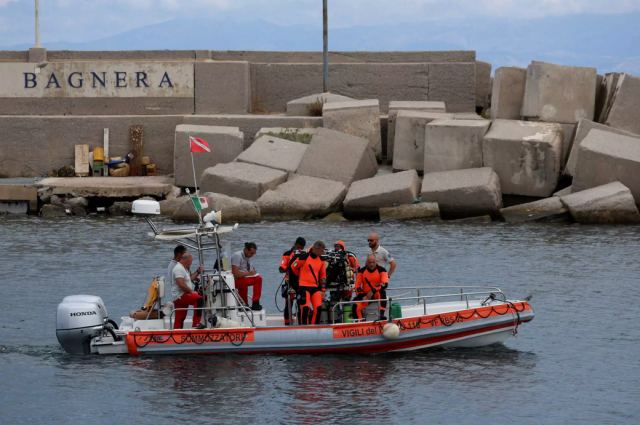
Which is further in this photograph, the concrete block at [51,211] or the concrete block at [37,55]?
the concrete block at [37,55]

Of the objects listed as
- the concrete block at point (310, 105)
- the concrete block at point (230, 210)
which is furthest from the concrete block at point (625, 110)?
the concrete block at point (230, 210)

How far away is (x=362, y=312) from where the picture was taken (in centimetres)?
1805

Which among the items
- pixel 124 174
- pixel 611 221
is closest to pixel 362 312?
pixel 611 221

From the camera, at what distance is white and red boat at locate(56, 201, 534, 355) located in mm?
17641

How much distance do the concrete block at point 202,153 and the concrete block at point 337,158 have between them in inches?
77.0

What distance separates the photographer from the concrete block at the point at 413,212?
95.9 ft

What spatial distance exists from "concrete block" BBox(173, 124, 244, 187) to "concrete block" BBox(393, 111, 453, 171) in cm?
370

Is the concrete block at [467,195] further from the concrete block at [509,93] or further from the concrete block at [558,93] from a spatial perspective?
the concrete block at [509,93]

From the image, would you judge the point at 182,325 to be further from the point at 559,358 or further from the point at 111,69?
the point at 111,69

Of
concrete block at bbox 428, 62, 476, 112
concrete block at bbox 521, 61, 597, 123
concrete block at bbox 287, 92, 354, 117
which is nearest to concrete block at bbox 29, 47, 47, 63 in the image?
concrete block at bbox 287, 92, 354, 117

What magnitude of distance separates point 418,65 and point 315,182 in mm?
6944

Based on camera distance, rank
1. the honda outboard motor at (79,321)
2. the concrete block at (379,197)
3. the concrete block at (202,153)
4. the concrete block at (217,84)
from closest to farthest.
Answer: the honda outboard motor at (79,321) → the concrete block at (379,197) → the concrete block at (202,153) → the concrete block at (217,84)

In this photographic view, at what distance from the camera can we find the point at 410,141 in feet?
104

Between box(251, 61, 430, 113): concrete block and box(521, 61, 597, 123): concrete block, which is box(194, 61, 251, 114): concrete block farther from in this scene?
box(521, 61, 597, 123): concrete block
